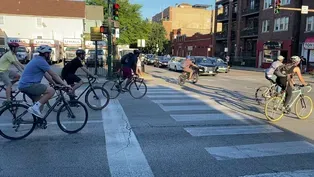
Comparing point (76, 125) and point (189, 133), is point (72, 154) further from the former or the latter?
point (189, 133)

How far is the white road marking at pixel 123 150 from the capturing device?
175 inches

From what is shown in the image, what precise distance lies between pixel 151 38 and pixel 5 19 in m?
34.0

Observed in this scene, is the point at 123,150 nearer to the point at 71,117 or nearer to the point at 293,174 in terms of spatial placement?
the point at 71,117

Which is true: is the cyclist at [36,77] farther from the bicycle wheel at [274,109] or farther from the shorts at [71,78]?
the bicycle wheel at [274,109]

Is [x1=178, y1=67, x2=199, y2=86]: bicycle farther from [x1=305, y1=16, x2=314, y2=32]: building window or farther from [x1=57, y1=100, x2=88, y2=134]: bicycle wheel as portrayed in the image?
[x1=305, y1=16, x2=314, y2=32]: building window

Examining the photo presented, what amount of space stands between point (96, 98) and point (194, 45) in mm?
59872

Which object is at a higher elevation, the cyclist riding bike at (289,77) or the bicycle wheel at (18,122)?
the cyclist riding bike at (289,77)

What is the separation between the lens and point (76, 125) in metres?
6.53

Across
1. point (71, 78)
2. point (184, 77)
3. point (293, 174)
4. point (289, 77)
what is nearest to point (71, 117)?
point (71, 78)

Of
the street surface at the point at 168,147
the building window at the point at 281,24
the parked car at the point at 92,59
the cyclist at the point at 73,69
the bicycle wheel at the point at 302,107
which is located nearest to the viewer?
the street surface at the point at 168,147

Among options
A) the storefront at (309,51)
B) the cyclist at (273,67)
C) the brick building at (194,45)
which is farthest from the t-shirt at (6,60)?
the brick building at (194,45)

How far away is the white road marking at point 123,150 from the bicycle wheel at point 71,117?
568mm

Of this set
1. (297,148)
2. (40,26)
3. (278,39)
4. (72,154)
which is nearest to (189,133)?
(297,148)

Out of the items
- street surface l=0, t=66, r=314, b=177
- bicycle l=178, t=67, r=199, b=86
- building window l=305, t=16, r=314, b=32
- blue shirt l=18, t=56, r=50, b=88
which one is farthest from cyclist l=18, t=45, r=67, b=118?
building window l=305, t=16, r=314, b=32
